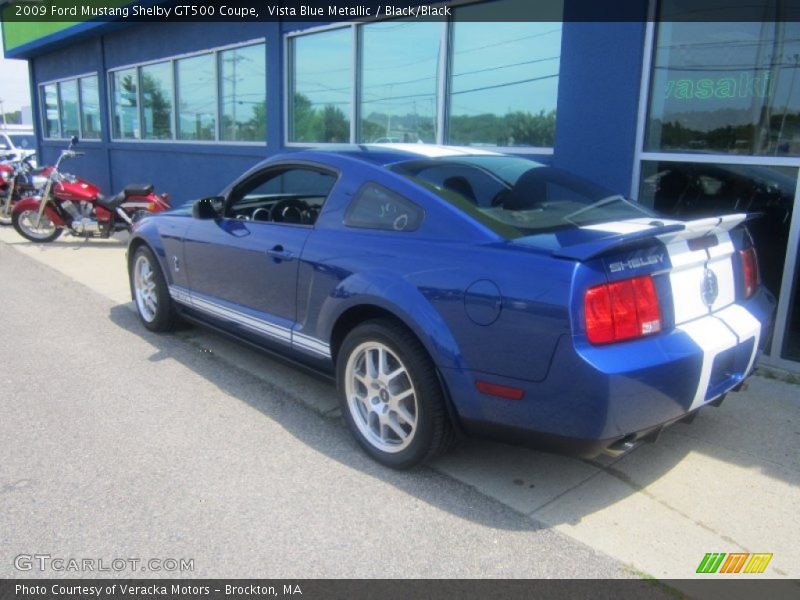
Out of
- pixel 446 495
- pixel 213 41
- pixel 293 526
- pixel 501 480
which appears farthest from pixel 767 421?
pixel 213 41

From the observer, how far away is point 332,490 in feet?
10.3

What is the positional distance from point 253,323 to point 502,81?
3.96 meters

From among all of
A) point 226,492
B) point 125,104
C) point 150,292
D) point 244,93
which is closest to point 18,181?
point 125,104

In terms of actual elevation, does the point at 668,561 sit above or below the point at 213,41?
below

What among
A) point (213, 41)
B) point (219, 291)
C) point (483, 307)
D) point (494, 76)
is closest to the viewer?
point (483, 307)

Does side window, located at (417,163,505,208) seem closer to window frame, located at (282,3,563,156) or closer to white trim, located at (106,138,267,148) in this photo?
window frame, located at (282,3,563,156)

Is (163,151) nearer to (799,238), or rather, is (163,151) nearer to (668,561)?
(799,238)

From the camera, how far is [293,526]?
2.85m

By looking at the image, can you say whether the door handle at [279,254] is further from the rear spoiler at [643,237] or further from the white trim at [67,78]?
the white trim at [67,78]

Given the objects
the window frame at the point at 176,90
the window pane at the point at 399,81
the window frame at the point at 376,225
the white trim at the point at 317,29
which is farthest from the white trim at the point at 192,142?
the window frame at the point at 376,225

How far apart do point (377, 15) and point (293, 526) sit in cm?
660

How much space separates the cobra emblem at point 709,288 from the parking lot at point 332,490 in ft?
2.93

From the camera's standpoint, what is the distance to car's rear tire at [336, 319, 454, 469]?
3.08m
